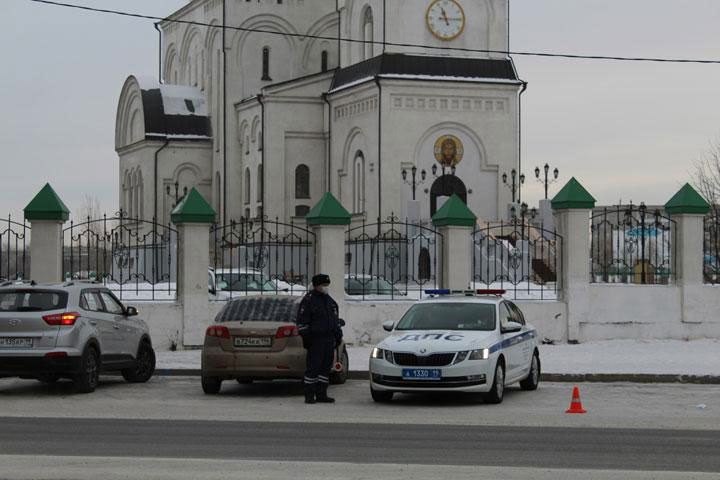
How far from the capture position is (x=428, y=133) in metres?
57.7

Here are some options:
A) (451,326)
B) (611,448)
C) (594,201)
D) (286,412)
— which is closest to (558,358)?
(594,201)

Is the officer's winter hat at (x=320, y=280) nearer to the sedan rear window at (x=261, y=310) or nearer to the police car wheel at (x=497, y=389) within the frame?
the sedan rear window at (x=261, y=310)

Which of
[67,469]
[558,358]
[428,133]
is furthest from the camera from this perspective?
[428,133]

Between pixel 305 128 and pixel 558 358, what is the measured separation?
40.5 meters

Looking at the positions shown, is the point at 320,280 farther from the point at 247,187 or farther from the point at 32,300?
the point at 247,187

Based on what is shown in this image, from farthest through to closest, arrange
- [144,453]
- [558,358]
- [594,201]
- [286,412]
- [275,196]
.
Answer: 1. [275,196]
2. [594,201]
3. [558,358]
4. [286,412]
5. [144,453]

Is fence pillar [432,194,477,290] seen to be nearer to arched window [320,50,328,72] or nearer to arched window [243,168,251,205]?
arched window [243,168,251,205]

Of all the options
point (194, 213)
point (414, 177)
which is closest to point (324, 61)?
point (414, 177)

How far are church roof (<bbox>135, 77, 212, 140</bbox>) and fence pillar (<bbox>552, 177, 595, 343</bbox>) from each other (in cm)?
4599

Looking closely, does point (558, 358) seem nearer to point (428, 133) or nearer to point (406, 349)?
point (406, 349)

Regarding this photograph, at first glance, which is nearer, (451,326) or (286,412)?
(286,412)

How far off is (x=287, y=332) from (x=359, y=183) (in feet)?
135

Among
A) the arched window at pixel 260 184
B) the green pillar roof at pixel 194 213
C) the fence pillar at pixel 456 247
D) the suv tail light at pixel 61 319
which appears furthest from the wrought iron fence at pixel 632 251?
the arched window at pixel 260 184

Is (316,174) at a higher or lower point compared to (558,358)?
higher
